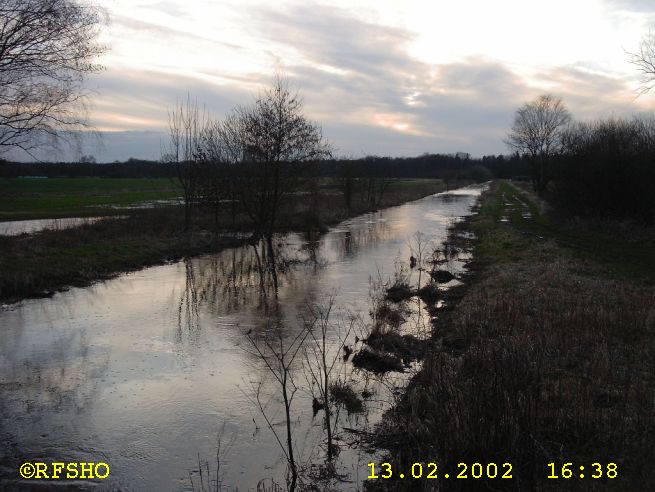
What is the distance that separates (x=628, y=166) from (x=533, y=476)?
2412 cm

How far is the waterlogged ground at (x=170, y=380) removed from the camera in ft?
19.3

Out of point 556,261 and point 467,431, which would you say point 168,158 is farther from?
point 467,431

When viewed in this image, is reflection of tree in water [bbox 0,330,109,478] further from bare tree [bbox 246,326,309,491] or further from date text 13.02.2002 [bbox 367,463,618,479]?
date text 13.02.2002 [bbox 367,463,618,479]

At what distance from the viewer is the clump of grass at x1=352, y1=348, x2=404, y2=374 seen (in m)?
8.64

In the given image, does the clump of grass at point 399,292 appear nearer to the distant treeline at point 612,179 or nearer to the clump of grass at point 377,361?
the clump of grass at point 377,361

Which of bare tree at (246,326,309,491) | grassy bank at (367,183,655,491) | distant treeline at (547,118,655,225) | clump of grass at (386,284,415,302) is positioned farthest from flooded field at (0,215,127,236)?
distant treeline at (547,118,655,225)

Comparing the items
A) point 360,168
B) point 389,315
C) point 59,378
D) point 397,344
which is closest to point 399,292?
point 389,315

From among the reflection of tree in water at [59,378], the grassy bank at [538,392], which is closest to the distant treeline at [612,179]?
the grassy bank at [538,392]

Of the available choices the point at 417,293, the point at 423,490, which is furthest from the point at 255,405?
the point at 417,293

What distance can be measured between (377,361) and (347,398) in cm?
159

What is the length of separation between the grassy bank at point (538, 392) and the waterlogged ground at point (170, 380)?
2.84 ft

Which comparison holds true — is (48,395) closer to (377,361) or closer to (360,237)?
(377,361)

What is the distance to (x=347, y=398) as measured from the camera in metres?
7.35

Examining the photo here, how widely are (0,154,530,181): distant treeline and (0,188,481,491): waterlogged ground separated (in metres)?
4.27
